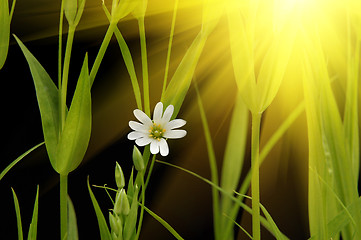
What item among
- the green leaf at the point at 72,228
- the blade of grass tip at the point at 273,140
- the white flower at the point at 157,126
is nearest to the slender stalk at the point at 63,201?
the green leaf at the point at 72,228

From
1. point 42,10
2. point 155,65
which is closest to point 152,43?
point 155,65

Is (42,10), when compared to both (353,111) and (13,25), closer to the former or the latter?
(13,25)

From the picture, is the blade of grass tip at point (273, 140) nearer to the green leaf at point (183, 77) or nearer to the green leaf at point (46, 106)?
the green leaf at point (183, 77)

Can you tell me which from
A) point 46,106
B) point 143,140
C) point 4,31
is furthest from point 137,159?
point 4,31

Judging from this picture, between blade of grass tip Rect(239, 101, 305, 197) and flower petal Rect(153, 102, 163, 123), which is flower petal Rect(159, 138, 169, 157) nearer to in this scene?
flower petal Rect(153, 102, 163, 123)

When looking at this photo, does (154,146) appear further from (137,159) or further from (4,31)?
(4,31)
